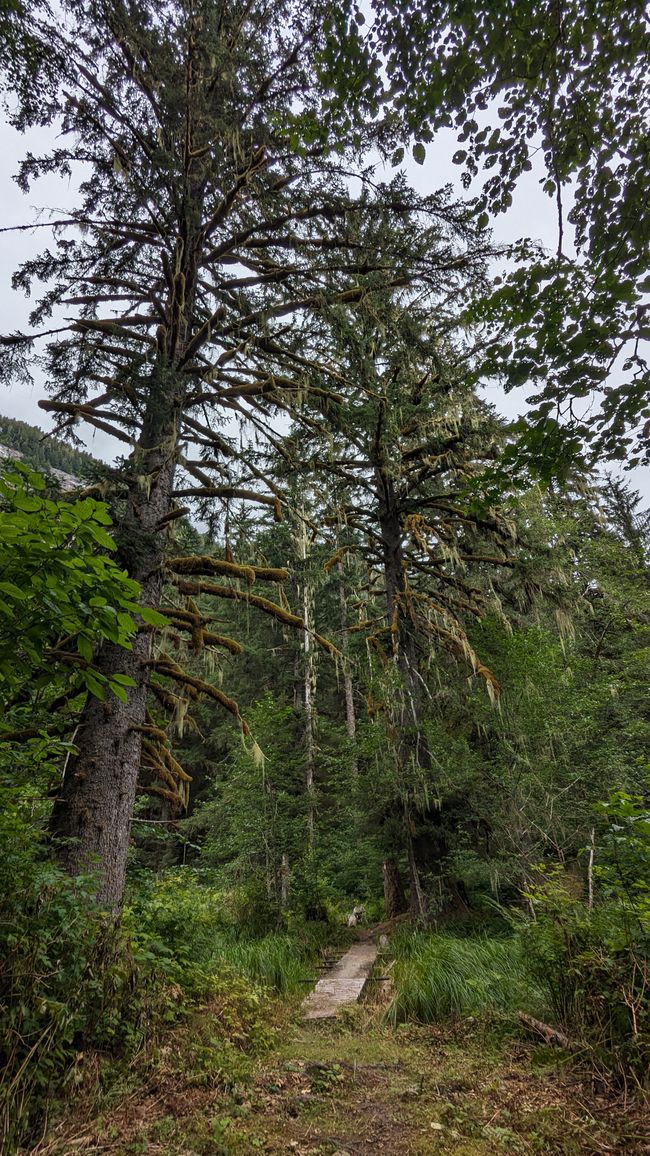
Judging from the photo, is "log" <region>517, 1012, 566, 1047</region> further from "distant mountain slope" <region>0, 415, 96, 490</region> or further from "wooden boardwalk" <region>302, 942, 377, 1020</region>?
"distant mountain slope" <region>0, 415, 96, 490</region>

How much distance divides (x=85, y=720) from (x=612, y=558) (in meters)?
12.3

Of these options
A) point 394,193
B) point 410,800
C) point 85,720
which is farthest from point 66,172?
point 410,800

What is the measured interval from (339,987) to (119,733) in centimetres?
485

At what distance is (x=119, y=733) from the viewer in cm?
451

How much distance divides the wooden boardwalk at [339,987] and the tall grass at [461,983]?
0.60 m

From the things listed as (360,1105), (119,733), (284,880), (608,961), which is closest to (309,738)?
(284,880)

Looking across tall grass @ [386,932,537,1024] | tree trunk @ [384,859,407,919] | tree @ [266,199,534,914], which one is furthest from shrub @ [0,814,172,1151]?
tree trunk @ [384,859,407,919]

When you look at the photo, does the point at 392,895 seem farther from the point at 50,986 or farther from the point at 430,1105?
the point at 50,986

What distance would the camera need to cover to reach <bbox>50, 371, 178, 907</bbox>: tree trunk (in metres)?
4.11

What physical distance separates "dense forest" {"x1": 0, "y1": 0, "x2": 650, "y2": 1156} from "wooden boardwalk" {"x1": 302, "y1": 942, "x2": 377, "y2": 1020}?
13cm

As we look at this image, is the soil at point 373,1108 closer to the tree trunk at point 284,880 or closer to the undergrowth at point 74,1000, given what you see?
the undergrowth at point 74,1000

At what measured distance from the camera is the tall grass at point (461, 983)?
5035 mm

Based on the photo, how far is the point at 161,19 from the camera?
566 centimetres

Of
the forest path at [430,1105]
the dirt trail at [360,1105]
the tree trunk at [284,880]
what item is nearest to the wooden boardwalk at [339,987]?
the forest path at [430,1105]
